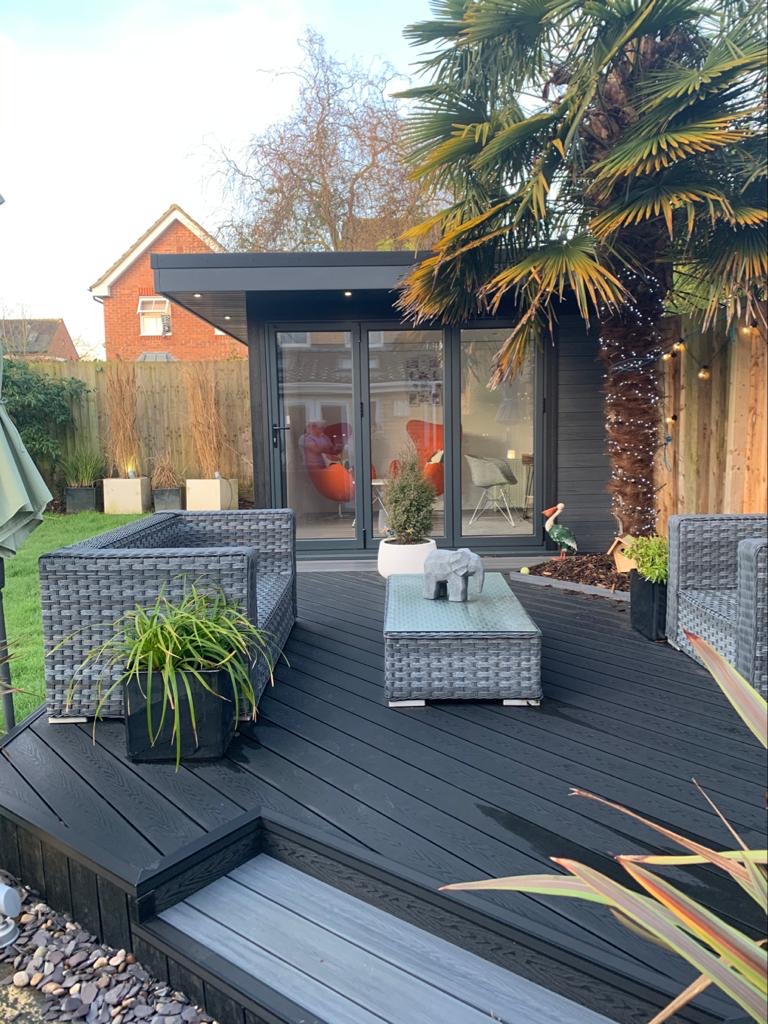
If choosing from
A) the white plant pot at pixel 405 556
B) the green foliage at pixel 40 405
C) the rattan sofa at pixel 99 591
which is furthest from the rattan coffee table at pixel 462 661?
the green foliage at pixel 40 405

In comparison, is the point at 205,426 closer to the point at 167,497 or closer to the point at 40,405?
the point at 167,497

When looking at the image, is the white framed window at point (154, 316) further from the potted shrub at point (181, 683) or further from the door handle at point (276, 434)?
the potted shrub at point (181, 683)

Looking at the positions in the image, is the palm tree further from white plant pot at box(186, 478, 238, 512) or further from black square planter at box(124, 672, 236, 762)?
white plant pot at box(186, 478, 238, 512)

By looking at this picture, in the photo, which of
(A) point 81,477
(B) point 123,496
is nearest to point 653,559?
(B) point 123,496

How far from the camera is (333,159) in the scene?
11219mm

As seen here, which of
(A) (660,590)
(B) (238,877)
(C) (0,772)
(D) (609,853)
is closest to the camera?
(D) (609,853)

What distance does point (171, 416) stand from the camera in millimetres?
9055

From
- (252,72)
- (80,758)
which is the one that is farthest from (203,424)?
(80,758)

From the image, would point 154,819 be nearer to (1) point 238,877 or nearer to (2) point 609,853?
(1) point 238,877

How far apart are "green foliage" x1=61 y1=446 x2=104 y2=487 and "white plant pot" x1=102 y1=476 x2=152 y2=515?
33cm

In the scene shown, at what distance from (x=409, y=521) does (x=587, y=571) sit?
1.24m

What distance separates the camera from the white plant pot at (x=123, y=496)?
27.4 ft

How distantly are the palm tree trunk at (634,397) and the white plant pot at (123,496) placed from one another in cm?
597

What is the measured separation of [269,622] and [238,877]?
3.50 feet
